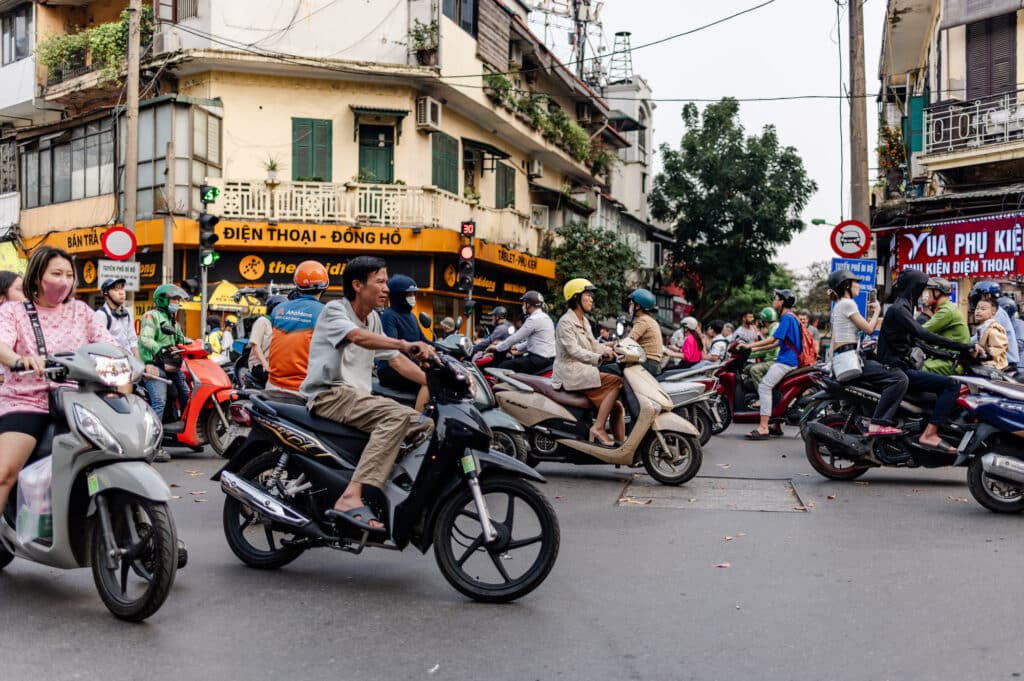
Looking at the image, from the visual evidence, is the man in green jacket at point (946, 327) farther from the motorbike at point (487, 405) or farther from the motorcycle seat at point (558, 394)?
the motorbike at point (487, 405)

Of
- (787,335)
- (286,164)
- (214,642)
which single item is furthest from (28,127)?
(214,642)

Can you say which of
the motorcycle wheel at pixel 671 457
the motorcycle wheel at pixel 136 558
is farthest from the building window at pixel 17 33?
the motorcycle wheel at pixel 136 558

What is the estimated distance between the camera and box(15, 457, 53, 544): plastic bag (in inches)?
191

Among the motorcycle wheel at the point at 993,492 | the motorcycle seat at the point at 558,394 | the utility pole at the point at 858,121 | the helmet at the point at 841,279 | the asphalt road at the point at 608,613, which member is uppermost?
the utility pole at the point at 858,121

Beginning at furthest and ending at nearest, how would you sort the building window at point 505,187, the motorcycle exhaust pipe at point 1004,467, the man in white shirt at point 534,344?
the building window at point 505,187 < the man in white shirt at point 534,344 < the motorcycle exhaust pipe at point 1004,467

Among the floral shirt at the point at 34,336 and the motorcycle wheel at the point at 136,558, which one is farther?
the floral shirt at the point at 34,336

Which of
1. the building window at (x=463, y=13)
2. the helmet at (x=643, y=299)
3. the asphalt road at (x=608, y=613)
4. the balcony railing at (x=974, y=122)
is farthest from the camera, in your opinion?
the building window at (x=463, y=13)

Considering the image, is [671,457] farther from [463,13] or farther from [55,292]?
[463,13]

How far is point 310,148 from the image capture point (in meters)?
26.5

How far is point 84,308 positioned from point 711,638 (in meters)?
3.48

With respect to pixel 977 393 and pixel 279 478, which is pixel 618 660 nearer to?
pixel 279 478

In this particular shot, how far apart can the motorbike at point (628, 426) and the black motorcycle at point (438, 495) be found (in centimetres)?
407

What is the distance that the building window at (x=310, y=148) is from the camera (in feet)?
86.6

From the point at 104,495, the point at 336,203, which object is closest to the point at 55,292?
the point at 104,495
